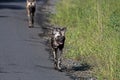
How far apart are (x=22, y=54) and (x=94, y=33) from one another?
2692 mm

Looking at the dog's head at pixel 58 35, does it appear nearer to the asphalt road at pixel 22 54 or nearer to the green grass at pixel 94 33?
the asphalt road at pixel 22 54

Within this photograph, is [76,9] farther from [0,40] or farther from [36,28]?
[0,40]

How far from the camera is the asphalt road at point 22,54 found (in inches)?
551

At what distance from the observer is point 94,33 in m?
18.4

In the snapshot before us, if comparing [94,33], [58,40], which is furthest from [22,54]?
[94,33]

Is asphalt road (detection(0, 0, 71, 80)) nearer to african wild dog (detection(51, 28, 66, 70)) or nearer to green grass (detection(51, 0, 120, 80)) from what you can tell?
african wild dog (detection(51, 28, 66, 70))

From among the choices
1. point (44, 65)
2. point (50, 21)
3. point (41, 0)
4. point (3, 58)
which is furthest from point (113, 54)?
point (41, 0)

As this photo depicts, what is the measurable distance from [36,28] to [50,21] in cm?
184

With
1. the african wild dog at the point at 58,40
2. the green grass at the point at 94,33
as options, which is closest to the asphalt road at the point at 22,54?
the african wild dog at the point at 58,40

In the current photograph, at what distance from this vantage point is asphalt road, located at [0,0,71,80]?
551 inches

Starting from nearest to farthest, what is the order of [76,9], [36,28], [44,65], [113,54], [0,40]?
[113,54], [44,65], [0,40], [36,28], [76,9]

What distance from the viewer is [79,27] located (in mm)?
20594

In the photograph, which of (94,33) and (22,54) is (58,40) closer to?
(22,54)

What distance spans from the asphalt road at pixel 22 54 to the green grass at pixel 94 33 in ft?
2.78
